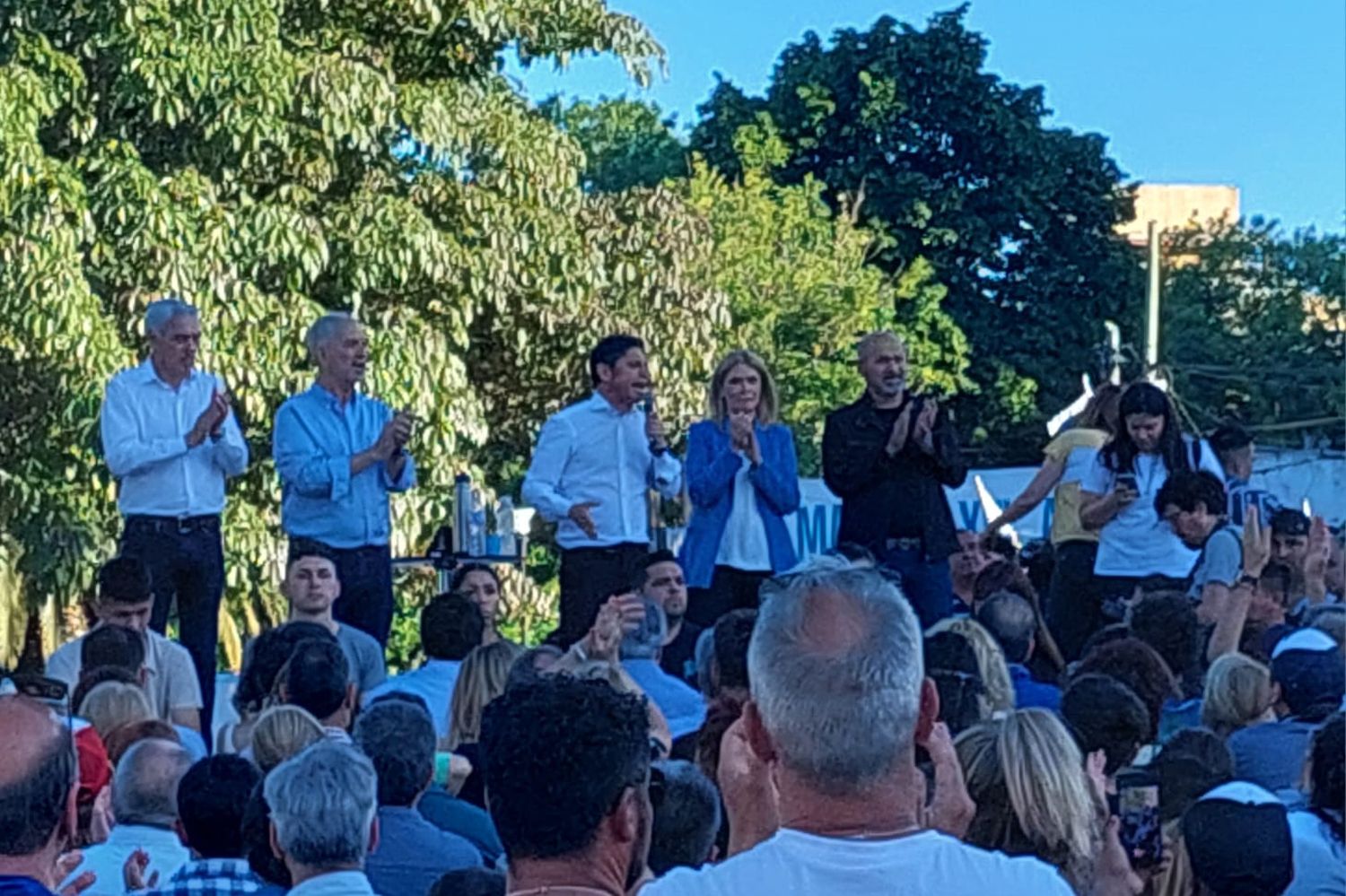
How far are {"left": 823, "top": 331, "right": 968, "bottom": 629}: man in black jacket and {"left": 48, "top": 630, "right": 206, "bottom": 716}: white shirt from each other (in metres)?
2.33

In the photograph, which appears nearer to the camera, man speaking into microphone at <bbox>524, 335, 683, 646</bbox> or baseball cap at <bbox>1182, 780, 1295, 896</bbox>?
baseball cap at <bbox>1182, 780, 1295, 896</bbox>

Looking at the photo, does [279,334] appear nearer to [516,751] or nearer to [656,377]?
[656,377]

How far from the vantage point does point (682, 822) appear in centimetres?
378

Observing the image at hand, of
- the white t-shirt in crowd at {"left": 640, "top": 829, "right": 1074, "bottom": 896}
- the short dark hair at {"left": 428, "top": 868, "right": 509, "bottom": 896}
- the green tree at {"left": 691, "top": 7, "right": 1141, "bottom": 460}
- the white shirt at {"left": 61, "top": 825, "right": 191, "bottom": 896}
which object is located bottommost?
the white shirt at {"left": 61, "top": 825, "right": 191, "bottom": 896}

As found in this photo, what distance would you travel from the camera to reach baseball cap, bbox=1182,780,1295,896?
3.49 m

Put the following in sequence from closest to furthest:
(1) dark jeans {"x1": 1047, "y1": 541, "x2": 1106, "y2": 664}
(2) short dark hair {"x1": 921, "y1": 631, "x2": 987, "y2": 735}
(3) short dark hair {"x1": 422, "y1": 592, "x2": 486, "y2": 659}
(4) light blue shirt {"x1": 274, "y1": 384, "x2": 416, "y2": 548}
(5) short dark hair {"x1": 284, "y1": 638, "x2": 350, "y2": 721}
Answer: (2) short dark hair {"x1": 921, "y1": 631, "x2": 987, "y2": 735} → (5) short dark hair {"x1": 284, "y1": 638, "x2": 350, "y2": 721} → (3) short dark hair {"x1": 422, "y1": 592, "x2": 486, "y2": 659} → (4) light blue shirt {"x1": 274, "y1": 384, "x2": 416, "y2": 548} → (1) dark jeans {"x1": 1047, "y1": 541, "x2": 1106, "y2": 664}

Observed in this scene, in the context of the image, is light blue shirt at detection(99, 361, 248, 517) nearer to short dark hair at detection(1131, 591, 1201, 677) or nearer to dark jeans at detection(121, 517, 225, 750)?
dark jeans at detection(121, 517, 225, 750)

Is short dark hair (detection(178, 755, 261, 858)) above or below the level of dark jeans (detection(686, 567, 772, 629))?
below

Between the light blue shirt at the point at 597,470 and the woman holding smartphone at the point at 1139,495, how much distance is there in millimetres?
1628

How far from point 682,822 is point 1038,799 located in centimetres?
60

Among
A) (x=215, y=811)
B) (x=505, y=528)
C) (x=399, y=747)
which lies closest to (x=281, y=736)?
(x=399, y=747)

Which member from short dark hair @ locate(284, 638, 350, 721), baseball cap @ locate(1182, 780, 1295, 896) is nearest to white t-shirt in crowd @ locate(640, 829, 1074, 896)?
baseball cap @ locate(1182, 780, 1295, 896)

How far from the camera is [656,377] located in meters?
16.4

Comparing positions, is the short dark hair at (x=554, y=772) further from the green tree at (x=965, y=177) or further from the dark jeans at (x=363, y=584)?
the green tree at (x=965, y=177)
